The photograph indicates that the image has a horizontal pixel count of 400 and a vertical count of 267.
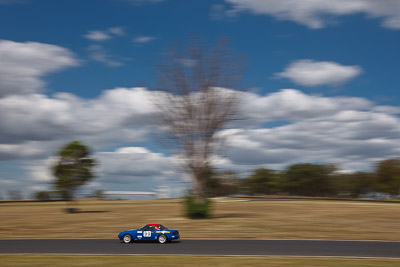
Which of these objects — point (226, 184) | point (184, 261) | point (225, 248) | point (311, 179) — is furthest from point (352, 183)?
point (184, 261)

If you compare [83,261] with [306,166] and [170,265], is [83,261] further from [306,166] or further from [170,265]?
[306,166]

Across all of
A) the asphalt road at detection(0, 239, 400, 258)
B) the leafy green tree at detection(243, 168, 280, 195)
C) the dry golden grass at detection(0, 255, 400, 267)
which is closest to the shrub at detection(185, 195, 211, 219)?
the asphalt road at detection(0, 239, 400, 258)

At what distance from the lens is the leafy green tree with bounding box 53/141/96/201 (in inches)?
1741

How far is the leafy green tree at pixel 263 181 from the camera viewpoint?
130 m

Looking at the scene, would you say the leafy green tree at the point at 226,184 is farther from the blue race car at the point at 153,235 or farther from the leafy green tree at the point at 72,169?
the blue race car at the point at 153,235

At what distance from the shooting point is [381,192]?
105688 millimetres

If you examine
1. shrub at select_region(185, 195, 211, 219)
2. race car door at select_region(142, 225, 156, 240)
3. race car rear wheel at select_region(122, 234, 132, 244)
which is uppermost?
shrub at select_region(185, 195, 211, 219)

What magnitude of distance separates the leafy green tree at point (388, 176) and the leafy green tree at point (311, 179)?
20.2 meters

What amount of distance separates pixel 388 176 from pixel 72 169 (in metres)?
83.9

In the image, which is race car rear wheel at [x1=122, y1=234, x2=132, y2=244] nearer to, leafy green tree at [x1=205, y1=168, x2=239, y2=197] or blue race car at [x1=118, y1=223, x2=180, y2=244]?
blue race car at [x1=118, y1=223, x2=180, y2=244]

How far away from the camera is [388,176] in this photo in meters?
102

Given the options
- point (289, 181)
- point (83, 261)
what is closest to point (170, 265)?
point (83, 261)

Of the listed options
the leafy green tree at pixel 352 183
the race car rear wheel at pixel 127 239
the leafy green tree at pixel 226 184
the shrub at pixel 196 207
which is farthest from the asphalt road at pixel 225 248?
the leafy green tree at pixel 352 183

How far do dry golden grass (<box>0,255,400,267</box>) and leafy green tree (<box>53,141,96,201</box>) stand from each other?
29.8 m
